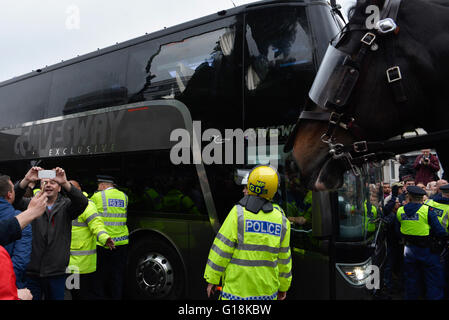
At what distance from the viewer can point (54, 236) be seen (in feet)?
13.0

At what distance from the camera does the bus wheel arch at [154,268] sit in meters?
4.88

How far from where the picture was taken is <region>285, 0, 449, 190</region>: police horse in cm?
163

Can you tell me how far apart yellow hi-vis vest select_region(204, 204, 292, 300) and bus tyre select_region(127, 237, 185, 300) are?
206 centimetres

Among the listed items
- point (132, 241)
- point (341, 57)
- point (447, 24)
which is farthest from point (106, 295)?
point (447, 24)

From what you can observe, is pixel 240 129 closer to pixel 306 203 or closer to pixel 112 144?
pixel 306 203

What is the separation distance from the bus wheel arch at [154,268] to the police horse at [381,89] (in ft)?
11.6

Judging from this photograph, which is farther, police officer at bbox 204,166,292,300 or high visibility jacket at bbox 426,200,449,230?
high visibility jacket at bbox 426,200,449,230

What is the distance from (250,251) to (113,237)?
295 centimetres

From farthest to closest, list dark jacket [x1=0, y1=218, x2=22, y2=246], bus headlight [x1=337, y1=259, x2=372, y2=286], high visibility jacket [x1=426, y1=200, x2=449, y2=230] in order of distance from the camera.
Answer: high visibility jacket [x1=426, y1=200, x2=449, y2=230]
bus headlight [x1=337, y1=259, x2=372, y2=286]
dark jacket [x1=0, y1=218, x2=22, y2=246]

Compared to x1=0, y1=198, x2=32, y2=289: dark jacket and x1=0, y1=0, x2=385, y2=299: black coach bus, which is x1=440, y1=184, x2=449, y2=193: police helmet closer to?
x1=0, y1=0, x2=385, y2=299: black coach bus

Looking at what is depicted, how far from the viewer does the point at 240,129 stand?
4.24 meters

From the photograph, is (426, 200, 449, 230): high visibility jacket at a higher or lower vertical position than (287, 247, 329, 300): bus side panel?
higher

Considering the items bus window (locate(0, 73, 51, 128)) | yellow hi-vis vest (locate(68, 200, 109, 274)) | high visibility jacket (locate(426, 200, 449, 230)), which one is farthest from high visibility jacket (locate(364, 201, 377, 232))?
bus window (locate(0, 73, 51, 128))

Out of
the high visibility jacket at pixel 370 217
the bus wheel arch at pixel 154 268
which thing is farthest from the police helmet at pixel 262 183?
the bus wheel arch at pixel 154 268
